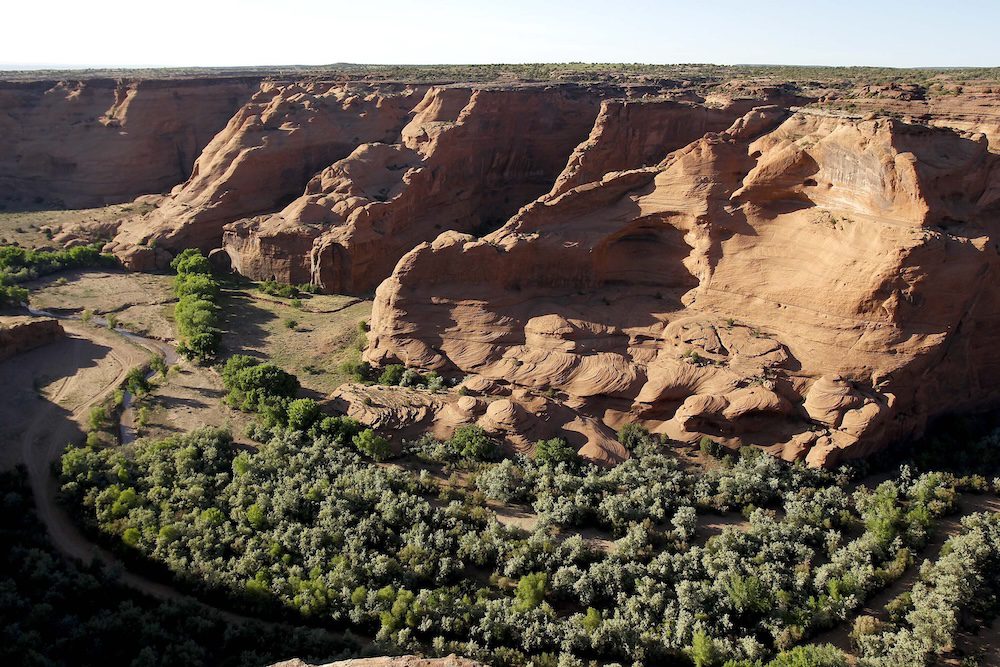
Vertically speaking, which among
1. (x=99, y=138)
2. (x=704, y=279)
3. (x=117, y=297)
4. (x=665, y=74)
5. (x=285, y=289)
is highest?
(x=665, y=74)

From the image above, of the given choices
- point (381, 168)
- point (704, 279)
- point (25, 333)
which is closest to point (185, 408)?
point (25, 333)

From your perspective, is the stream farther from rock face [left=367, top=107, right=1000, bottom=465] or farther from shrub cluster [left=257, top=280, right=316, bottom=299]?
rock face [left=367, top=107, right=1000, bottom=465]

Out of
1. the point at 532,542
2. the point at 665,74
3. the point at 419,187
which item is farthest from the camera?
the point at 665,74

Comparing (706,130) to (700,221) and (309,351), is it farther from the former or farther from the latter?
(309,351)

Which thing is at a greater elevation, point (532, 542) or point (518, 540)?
point (532, 542)

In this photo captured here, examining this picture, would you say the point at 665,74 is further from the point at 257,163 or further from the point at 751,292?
the point at 751,292

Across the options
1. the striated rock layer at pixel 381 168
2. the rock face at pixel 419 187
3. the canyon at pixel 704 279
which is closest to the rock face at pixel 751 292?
the canyon at pixel 704 279

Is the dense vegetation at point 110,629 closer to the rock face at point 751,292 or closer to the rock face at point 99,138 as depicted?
the rock face at point 751,292
